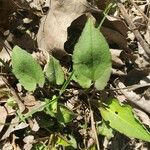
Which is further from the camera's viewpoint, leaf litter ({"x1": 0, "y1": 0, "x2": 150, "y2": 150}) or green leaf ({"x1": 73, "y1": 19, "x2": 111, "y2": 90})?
leaf litter ({"x1": 0, "y1": 0, "x2": 150, "y2": 150})

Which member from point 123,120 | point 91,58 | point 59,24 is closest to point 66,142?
point 123,120

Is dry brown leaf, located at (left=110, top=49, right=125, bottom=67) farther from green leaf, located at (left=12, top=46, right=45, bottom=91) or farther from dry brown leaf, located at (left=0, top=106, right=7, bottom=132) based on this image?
dry brown leaf, located at (left=0, top=106, right=7, bottom=132)

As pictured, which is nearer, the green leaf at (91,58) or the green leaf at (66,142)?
the green leaf at (91,58)

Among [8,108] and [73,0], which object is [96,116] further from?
[73,0]

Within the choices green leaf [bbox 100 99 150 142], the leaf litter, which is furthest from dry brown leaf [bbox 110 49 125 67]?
green leaf [bbox 100 99 150 142]

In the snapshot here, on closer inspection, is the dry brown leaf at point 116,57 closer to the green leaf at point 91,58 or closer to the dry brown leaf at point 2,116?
the green leaf at point 91,58

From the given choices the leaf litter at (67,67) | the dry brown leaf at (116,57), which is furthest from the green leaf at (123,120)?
the dry brown leaf at (116,57)

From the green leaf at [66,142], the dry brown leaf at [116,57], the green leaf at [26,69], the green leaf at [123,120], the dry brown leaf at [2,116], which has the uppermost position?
the green leaf at [26,69]
